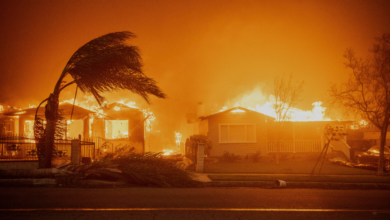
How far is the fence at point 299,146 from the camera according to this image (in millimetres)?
23453

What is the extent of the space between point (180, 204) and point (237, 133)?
53.5 feet

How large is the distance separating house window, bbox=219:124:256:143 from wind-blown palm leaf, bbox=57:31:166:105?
12214mm

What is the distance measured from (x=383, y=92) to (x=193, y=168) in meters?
10.4

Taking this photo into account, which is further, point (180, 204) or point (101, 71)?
point (101, 71)

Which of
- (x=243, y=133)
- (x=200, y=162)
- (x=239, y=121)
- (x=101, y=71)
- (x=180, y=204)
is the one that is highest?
(x=101, y=71)

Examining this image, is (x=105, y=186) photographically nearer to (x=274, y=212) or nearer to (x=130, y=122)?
(x=274, y=212)

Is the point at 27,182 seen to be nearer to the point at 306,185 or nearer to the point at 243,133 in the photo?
the point at 306,185

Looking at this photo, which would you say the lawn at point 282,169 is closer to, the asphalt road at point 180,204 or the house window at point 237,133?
the house window at point 237,133

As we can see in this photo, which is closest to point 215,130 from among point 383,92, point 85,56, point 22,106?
point 383,92

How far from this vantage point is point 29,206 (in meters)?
6.62

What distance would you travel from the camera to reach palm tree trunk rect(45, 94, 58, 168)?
444 inches

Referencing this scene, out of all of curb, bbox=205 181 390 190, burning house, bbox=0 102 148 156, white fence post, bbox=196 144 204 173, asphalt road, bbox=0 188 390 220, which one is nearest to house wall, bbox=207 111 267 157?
burning house, bbox=0 102 148 156

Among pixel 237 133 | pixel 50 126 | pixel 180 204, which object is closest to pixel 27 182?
pixel 50 126

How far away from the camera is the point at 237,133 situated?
75.7 ft
